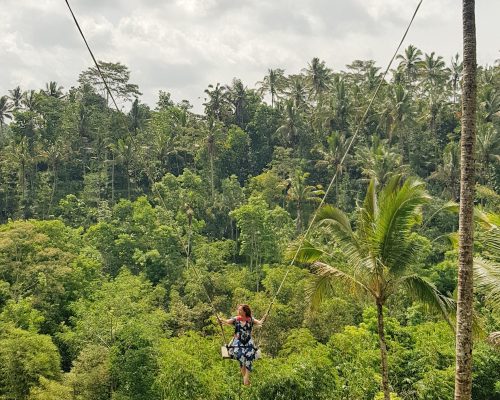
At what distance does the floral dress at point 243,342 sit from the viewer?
271 inches

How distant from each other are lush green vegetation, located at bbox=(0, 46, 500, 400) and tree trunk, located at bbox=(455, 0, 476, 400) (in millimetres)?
2234

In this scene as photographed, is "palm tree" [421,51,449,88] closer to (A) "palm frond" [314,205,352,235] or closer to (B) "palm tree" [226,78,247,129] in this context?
(B) "palm tree" [226,78,247,129]

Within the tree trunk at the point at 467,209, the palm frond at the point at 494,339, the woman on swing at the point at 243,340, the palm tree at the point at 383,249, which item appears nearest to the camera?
the tree trunk at the point at 467,209

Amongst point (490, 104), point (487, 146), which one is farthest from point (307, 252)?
point (490, 104)

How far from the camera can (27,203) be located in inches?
1497

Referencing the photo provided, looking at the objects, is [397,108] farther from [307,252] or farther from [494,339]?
[494,339]

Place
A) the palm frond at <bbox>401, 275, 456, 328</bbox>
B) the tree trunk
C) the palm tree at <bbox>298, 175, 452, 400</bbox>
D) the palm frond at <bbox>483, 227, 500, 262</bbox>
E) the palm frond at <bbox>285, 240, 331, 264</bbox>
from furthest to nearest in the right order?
the palm frond at <bbox>285, 240, 331, 264</bbox>
the palm frond at <bbox>401, 275, 456, 328</bbox>
the palm tree at <bbox>298, 175, 452, 400</bbox>
the palm frond at <bbox>483, 227, 500, 262</bbox>
the tree trunk

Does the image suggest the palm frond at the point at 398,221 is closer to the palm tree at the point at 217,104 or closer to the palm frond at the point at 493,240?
the palm frond at the point at 493,240

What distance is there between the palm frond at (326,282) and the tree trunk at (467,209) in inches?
146

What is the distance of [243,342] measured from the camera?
693 cm

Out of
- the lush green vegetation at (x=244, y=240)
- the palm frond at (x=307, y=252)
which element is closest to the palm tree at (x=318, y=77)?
the lush green vegetation at (x=244, y=240)

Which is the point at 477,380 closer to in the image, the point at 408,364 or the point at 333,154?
the point at 408,364

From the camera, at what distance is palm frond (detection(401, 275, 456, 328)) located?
8.25 metres

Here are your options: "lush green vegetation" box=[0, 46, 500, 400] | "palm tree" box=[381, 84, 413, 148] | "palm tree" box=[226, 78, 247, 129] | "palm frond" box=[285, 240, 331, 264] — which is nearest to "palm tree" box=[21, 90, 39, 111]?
"lush green vegetation" box=[0, 46, 500, 400]
